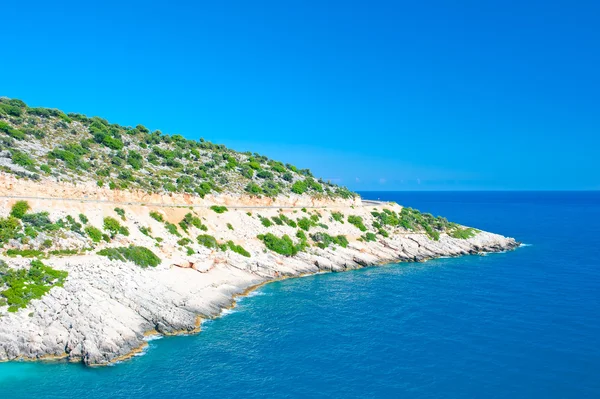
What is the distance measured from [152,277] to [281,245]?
2497 cm

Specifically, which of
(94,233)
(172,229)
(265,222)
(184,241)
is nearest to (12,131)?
(94,233)

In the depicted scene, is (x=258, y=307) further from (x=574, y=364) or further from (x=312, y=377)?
(x=574, y=364)

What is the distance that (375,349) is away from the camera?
36.9 meters

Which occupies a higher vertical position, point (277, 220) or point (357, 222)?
point (277, 220)

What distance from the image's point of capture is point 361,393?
29.7 metres

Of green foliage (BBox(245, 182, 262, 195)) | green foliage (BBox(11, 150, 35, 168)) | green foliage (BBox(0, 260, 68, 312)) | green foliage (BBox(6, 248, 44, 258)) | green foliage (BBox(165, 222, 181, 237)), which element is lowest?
green foliage (BBox(0, 260, 68, 312))

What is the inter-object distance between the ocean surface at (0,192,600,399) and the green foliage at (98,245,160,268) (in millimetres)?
11264

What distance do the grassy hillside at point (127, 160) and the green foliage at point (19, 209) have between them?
7330 mm

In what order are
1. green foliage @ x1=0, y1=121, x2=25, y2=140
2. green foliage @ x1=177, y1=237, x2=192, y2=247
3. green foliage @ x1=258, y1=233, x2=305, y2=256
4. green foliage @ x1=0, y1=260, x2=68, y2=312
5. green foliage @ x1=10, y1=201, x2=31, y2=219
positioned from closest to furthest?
green foliage @ x1=0, y1=260, x2=68, y2=312 → green foliage @ x1=10, y1=201, x2=31, y2=219 → green foliage @ x1=177, y1=237, x2=192, y2=247 → green foliage @ x1=0, y1=121, x2=25, y2=140 → green foliage @ x1=258, y1=233, x2=305, y2=256

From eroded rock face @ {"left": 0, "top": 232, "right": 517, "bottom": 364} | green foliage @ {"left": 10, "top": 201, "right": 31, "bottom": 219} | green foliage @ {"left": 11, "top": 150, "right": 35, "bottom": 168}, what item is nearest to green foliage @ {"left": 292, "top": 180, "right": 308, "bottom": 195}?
eroded rock face @ {"left": 0, "top": 232, "right": 517, "bottom": 364}

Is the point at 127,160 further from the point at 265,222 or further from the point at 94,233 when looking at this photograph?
the point at 94,233

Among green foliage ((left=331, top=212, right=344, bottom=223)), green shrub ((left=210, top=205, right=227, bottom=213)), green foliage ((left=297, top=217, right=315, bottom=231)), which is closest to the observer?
green shrub ((left=210, top=205, right=227, bottom=213))

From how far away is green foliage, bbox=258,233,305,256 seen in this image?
218ft

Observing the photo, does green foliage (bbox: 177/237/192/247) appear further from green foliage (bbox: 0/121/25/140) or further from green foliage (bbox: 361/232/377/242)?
green foliage (bbox: 361/232/377/242)
